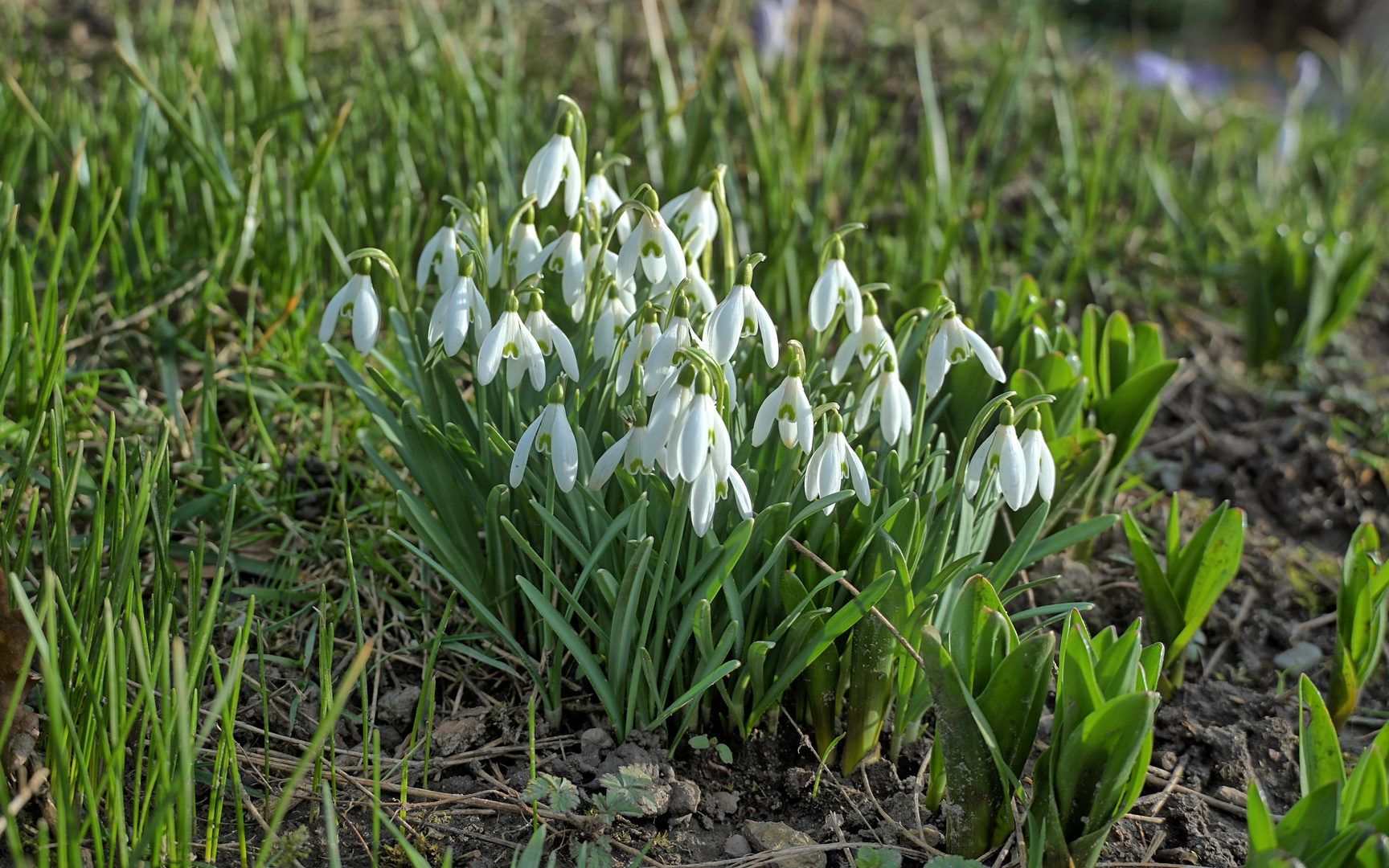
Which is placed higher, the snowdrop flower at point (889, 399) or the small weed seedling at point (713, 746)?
the snowdrop flower at point (889, 399)

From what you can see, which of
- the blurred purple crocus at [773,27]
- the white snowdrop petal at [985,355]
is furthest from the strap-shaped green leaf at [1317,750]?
the blurred purple crocus at [773,27]

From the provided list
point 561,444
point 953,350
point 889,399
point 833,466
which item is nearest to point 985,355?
point 953,350

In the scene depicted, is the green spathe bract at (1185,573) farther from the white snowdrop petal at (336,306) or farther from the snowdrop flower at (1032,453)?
the white snowdrop petal at (336,306)

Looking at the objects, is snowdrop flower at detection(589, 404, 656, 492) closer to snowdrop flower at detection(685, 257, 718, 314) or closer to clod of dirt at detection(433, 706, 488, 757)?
snowdrop flower at detection(685, 257, 718, 314)

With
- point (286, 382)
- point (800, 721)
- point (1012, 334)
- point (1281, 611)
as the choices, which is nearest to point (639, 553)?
point (800, 721)

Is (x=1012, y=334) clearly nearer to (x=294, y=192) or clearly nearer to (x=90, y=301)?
(x=294, y=192)

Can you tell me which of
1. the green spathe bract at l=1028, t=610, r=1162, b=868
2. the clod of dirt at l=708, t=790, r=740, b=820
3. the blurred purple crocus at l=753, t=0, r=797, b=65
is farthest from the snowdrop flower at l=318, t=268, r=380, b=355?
the blurred purple crocus at l=753, t=0, r=797, b=65

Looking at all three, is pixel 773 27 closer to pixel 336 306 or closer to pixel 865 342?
pixel 865 342
